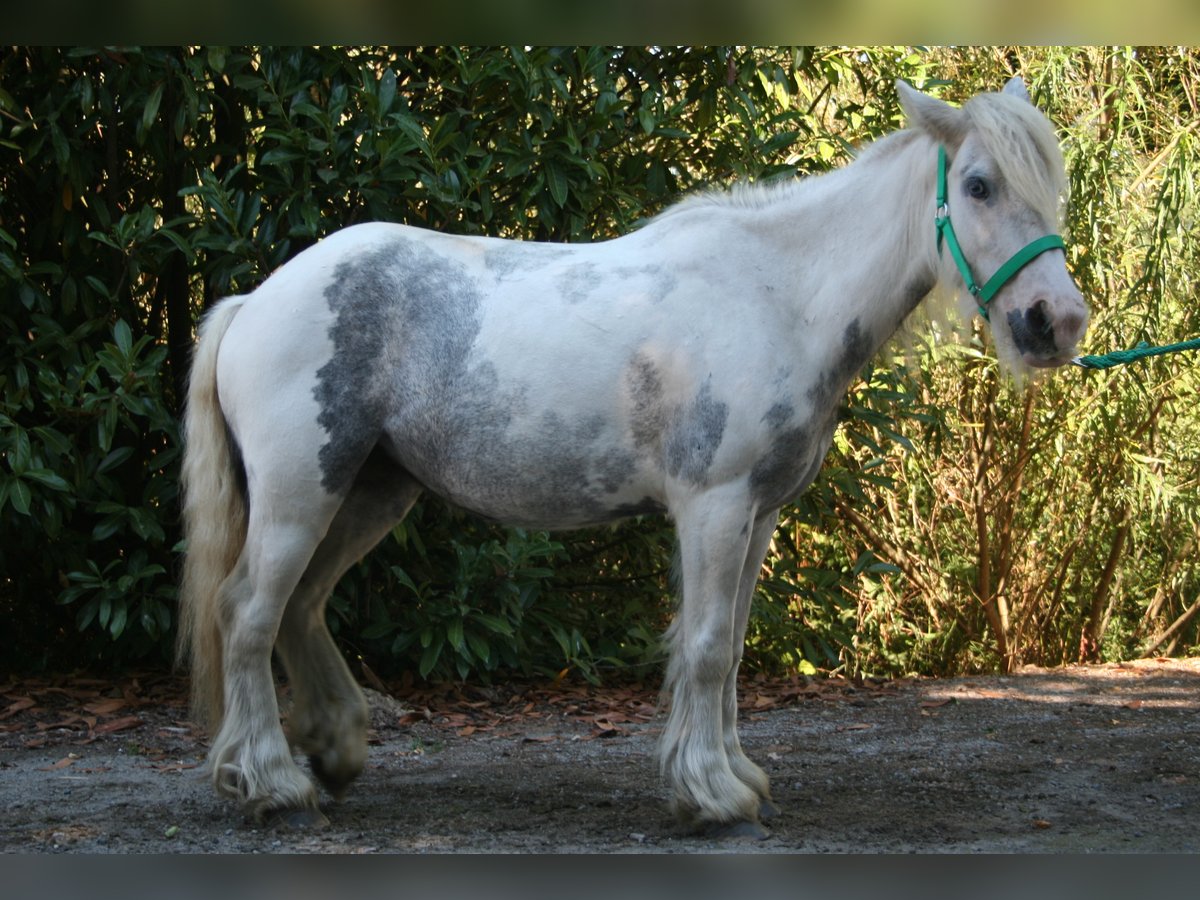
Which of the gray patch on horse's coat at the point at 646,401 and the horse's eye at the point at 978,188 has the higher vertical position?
the horse's eye at the point at 978,188

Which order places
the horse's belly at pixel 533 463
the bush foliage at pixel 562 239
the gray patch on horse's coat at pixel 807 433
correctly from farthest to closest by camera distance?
1. the bush foliage at pixel 562 239
2. the horse's belly at pixel 533 463
3. the gray patch on horse's coat at pixel 807 433

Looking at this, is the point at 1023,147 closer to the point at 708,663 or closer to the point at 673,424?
the point at 673,424

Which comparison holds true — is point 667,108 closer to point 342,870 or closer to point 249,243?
point 249,243

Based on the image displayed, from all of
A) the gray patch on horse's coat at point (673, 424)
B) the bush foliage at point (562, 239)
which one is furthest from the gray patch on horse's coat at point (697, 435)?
the bush foliage at point (562, 239)

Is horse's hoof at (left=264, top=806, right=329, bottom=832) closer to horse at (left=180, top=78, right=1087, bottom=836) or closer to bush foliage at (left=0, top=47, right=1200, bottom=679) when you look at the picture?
horse at (left=180, top=78, right=1087, bottom=836)

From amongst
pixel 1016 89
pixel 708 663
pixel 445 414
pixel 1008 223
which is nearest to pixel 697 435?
pixel 708 663

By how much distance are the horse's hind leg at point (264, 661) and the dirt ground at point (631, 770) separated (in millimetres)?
137

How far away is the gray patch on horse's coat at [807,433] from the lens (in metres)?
3.29

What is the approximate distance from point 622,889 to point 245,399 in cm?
194

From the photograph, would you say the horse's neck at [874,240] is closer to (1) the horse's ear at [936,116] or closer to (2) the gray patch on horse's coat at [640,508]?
(1) the horse's ear at [936,116]

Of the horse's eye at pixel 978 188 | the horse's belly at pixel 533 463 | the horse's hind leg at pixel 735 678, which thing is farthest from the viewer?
the horse's hind leg at pixel 735 678

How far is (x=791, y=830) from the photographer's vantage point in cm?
341

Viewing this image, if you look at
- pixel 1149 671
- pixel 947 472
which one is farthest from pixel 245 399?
pixel 1149 671

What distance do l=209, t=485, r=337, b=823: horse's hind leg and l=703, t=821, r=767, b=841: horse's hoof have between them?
114 centimetres
